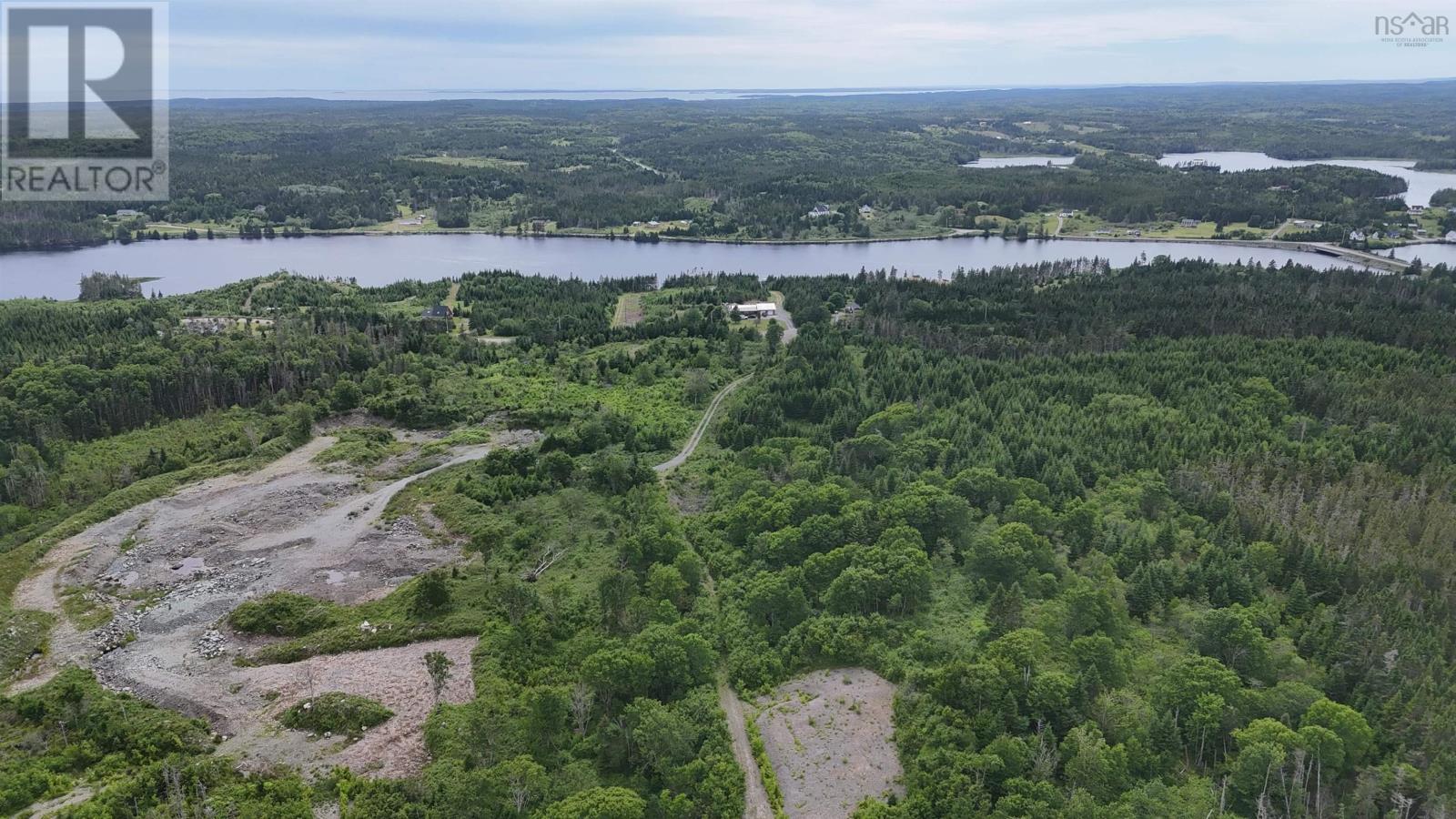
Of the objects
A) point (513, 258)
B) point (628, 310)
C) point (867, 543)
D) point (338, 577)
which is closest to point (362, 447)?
point (338, 577)

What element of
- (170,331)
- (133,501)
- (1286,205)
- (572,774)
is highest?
(1286,205)

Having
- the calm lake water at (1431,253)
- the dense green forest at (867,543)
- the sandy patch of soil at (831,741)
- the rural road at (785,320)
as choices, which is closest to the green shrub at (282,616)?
the dense green forest at (867,543)

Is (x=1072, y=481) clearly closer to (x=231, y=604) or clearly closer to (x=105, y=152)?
(x=231, y=604)

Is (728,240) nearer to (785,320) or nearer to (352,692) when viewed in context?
(785,320)

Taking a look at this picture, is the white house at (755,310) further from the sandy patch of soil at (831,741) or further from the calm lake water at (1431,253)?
the calm lake water at (1431,253)

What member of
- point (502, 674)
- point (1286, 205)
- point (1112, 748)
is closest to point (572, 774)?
point (502, 674)
